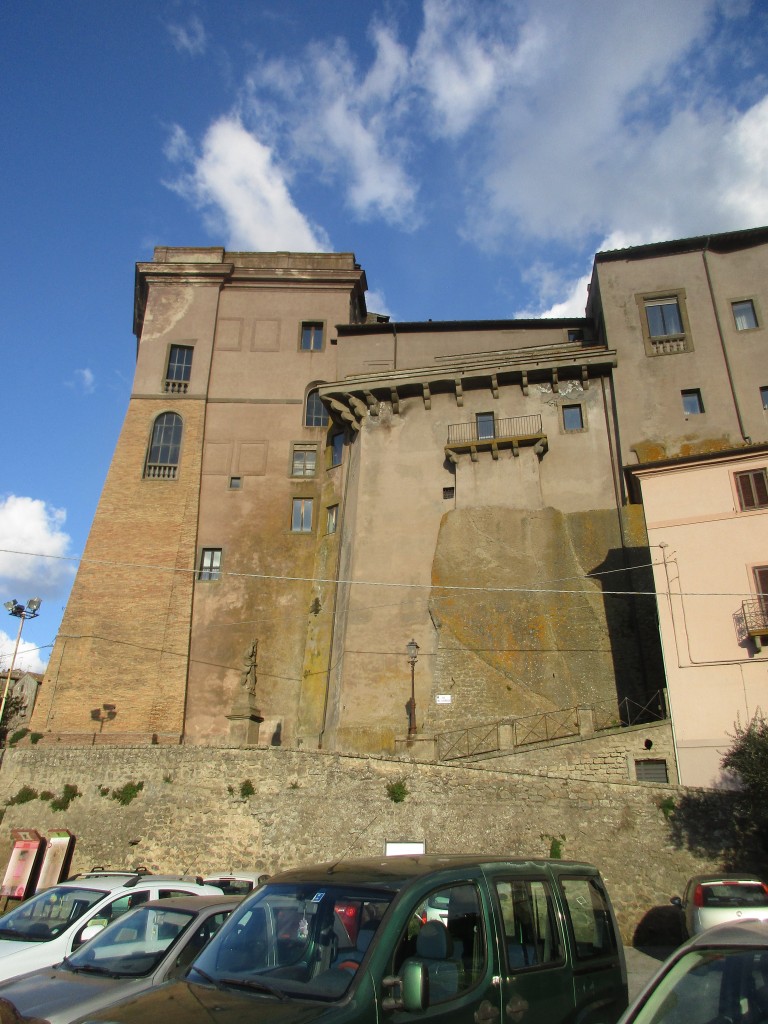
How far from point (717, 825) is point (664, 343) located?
17222mm

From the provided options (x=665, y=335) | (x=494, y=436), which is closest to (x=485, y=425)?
(x=494, y=436)

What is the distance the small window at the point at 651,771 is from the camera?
704 inches

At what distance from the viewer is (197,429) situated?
31922mm

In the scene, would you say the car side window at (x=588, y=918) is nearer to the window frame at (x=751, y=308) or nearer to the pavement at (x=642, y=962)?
the pavement at (x=642, y=962)

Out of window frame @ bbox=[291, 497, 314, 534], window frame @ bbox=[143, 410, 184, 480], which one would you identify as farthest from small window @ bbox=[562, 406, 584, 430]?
window frame @ bbox=[143, 410, 184, 480]

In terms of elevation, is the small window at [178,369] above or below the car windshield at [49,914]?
above

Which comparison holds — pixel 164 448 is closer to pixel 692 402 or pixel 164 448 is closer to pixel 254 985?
pixel 692 402

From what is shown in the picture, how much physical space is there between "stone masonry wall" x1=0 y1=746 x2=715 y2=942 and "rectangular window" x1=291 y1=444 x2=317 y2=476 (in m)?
13.5

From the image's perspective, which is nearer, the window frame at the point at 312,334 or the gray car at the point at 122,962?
the gray car at the point at 122,962

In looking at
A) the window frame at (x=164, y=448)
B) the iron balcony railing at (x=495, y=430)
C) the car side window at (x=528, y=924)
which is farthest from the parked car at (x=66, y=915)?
the window frame at (x=164, y=448)

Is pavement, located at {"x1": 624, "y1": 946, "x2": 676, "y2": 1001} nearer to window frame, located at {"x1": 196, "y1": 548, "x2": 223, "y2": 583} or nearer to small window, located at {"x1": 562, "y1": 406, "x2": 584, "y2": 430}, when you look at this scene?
small window, located at {"x1": 562, "y1": 406, "x2": 584, "y2": 430}

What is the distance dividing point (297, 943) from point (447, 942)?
0.92 metres

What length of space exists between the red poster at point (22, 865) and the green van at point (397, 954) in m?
15.0

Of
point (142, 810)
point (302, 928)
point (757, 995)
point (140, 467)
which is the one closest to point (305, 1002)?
point (302, 928)
